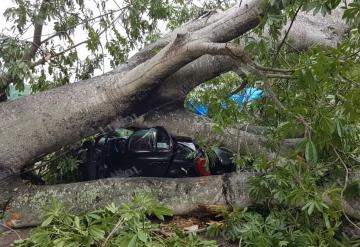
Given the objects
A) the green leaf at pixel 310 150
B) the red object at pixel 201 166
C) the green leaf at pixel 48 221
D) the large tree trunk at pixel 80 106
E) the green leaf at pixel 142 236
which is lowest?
the red object at pixel 201 166

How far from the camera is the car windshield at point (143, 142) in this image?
14.1 feet

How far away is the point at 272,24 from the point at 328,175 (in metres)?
1.17

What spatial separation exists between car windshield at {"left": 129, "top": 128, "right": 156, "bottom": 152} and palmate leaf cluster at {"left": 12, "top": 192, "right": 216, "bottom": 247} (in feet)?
5.83

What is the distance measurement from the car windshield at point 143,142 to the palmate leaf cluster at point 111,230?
178 centimetres

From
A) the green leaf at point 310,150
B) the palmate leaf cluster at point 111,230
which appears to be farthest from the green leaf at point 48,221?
the green leaf at point 310,150

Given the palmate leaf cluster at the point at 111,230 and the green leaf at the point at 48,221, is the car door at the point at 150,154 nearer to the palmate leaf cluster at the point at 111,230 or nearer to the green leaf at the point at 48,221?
the palmate leaf cluster at the point at 111,230

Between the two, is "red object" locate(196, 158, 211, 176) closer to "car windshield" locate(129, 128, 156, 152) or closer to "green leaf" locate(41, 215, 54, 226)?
"car windshield" locate(129, 128, 156, 152)

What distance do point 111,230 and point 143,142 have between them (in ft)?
6.50

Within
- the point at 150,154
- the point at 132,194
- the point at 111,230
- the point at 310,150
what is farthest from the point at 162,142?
the point at 310,150

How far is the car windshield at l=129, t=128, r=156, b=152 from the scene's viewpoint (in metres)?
4.29

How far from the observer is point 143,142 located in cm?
432

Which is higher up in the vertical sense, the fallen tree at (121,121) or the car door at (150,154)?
the fallen tree at (121,121)

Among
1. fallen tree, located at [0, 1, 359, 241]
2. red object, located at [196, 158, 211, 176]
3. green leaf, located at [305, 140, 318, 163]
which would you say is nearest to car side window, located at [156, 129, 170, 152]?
red object, located at [196, 158, 211, 176]

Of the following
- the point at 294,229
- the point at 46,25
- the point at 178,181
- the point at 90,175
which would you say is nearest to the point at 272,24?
the point at 294,229
